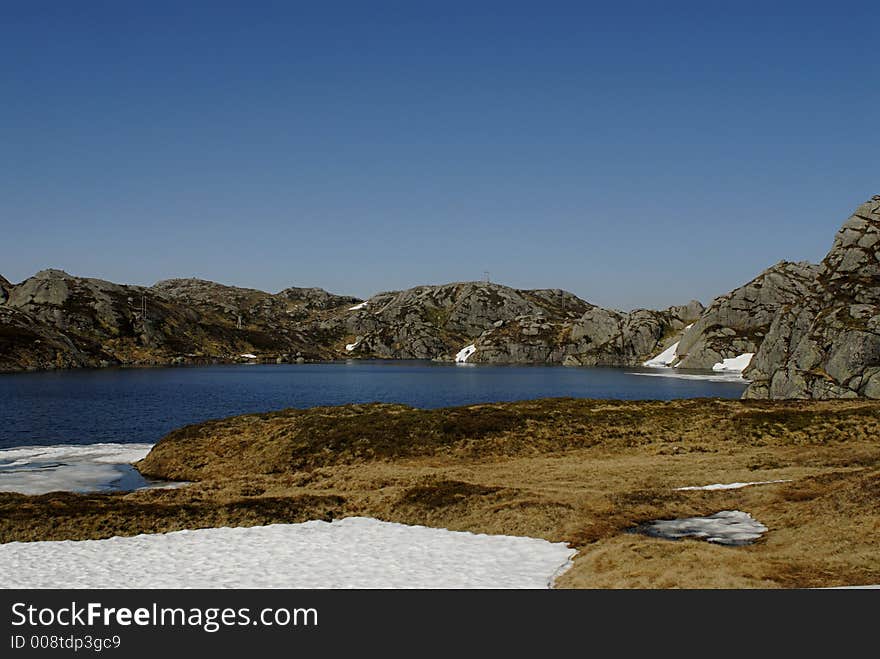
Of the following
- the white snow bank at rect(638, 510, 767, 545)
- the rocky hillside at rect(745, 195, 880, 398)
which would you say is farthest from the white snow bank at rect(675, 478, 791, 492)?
the rocky hillside at rect(745, 195, 880, 398)

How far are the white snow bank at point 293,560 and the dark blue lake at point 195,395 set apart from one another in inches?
1936

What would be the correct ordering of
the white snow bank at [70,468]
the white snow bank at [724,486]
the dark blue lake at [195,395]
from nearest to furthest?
the white snow bank at [724,486] → the white snow bank at [70,468] → the dark blue lake at [195,395]

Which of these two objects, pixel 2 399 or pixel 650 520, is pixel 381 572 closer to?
pixel 650 520

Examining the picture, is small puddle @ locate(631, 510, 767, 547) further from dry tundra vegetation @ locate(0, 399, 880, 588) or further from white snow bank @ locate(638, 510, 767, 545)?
dry tundra vegetation @ locate(0, 399, 880, 588)

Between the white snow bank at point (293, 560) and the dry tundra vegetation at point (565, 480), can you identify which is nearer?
the white snow bank at point (293, 560)

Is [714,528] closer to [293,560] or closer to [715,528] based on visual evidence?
[715,528]

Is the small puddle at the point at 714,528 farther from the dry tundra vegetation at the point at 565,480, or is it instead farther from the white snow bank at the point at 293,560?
the white snow bank at the point at 293,560

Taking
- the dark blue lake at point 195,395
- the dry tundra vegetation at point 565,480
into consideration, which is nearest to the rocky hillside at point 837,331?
the dark blue lake at point 195,395

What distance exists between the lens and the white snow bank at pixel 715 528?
92.8ft

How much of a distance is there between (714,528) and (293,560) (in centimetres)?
1803

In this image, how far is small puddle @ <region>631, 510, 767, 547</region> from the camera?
92.6 ft

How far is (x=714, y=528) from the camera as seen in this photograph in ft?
98.6

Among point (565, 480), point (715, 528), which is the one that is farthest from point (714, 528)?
point (565, 480)
